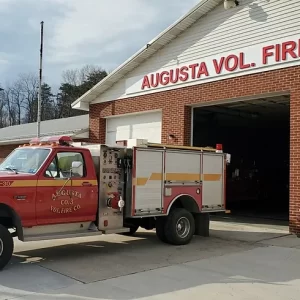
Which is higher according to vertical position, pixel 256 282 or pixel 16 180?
pixel 16 180

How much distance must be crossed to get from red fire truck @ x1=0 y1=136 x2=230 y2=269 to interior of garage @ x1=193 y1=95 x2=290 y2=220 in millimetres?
6904

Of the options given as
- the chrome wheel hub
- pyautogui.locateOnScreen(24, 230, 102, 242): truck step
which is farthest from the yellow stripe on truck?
pyautogui.locateOnScreen(24, 230, 102, 242): truck step

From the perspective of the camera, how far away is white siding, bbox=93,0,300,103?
12.3 meters

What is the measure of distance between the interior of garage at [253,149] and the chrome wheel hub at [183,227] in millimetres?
7099

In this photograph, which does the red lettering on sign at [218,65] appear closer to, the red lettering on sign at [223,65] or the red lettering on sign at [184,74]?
the red lettering on sign at [223,65]

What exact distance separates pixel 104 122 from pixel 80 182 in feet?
33.0

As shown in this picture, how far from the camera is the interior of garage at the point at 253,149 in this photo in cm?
1912

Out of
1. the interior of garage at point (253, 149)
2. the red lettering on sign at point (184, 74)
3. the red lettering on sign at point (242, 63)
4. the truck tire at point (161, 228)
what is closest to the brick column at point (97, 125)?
the interior of garage at point (253, 149)

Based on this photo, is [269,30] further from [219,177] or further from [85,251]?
[85,251]

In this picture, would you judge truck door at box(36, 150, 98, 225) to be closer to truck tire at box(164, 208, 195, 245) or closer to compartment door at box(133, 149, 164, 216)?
compartment door at box(133, 149, 164, 216)

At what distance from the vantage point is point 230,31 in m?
13.7

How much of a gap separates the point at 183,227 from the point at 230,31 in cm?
654

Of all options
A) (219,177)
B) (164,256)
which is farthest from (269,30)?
(164,256)

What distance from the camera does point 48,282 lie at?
681 centimetres
